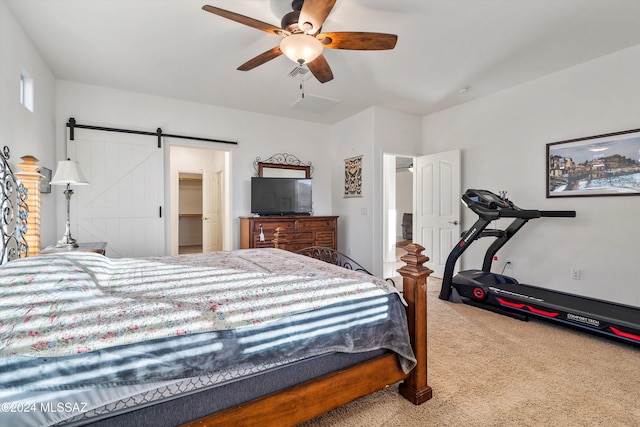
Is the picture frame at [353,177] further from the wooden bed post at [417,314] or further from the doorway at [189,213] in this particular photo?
the doorway at [189,213]

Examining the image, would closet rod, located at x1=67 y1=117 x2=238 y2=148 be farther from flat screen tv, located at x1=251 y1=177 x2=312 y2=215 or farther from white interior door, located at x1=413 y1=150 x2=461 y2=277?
white interior door, located at x1=413 y1=150 x2=461 y2=277

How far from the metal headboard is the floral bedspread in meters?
0.71

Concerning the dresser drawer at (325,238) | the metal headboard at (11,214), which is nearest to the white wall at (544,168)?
the dresser drawer at (325,238)

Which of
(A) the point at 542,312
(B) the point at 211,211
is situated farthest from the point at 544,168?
(B) the point at 211,211

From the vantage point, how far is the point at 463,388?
1836mm

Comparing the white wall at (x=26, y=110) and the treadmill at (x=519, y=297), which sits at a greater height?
the white wall at (x=26, y=110)

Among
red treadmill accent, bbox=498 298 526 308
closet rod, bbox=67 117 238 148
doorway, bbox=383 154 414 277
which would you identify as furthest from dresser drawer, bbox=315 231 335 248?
red treadmill accent, bbox=498 298 526 308

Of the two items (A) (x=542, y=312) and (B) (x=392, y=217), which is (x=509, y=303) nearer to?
(A) (x=542, y=312)

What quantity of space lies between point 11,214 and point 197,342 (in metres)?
2.15

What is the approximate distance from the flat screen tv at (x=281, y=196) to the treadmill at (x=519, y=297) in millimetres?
2451

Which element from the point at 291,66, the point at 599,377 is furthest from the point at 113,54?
the point at 599,377

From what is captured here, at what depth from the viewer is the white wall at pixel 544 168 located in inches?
120

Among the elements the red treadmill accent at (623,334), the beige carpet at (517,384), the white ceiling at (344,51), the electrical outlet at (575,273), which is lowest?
the beige carpet at (517,384)

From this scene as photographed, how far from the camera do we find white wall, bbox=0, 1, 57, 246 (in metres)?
2.27
